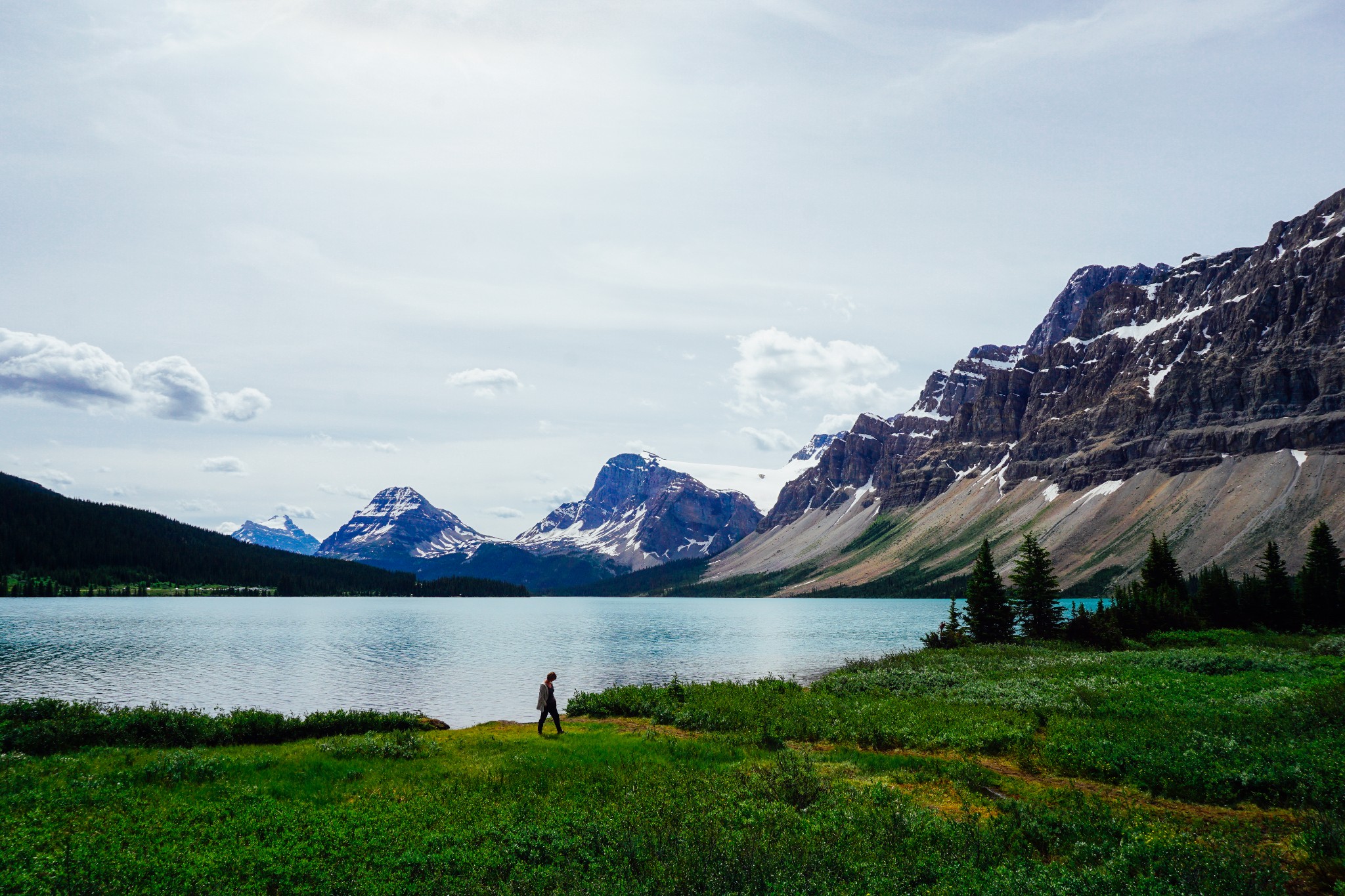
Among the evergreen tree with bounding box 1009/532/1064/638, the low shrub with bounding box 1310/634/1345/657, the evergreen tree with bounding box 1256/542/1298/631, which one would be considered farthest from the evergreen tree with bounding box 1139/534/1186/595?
the low shrub with bounding box 1310/634/1345/657

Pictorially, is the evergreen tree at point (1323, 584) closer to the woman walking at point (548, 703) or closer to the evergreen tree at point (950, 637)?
the evergreen tree at point (950, 637)

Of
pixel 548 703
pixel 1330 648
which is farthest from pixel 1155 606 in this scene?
pixel 548 703

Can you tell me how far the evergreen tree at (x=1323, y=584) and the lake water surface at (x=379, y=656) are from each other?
4422 centimetres

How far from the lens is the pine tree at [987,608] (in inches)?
2837

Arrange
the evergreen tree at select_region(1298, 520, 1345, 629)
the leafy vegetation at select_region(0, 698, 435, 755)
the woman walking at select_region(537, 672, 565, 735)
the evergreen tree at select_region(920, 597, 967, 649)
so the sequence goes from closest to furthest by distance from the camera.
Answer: the leafy vegetation at select_region(0, 698, 435, 755)
the woman walking at select_region(537, 672, 565, 735)
the evergreen tree at select_region(920, 597, 967, 649)
the evergreen tree at select_region(1298, 520, 1345, 629)

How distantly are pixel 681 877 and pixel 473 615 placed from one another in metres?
184

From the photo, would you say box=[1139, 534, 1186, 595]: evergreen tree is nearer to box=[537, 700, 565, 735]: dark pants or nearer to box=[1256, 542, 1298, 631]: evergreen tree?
box=[1256, 542, 1298, 631]: evergreen tree

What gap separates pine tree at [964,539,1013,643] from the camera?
236 feet

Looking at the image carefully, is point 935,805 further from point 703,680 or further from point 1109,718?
point 703,680

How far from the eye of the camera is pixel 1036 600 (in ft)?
240

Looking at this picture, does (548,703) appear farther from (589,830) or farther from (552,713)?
(589,830)

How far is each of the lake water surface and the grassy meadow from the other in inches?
794

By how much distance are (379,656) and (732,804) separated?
69.2 m

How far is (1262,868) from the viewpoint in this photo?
13.1 m
